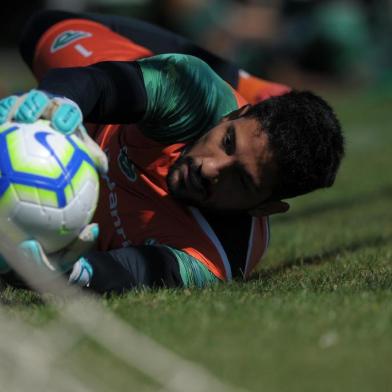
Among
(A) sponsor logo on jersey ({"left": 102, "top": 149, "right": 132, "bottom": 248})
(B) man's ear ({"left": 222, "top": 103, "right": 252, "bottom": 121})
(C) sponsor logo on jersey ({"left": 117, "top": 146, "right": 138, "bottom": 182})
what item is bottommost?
(A) sponsor logo on jersey ({"left": 102, "top": 149, "right": 132, "bottom": 248})

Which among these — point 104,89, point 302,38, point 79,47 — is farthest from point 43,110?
point 302,38

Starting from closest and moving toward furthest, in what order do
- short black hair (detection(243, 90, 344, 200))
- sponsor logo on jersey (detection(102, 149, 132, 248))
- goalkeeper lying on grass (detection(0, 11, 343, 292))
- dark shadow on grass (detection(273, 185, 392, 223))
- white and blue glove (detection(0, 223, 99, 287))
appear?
white and blue glove (detection(0, 223, 99, 287))
goalkeeper lying on grass (detection(0, 11, 343, 292))
short black hair (detection(243, 90, 344, 200))
sponsor logo on jersey (detection(102, 149, 132, 248))
dark shadow on grass (detection(273, 185, 392, 223))

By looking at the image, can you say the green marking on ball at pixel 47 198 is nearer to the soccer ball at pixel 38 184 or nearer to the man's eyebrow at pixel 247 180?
the soccer ball at pixel 38 184

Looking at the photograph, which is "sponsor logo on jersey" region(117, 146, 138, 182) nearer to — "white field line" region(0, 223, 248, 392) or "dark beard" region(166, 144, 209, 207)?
"dark beard" region(166, 144, 209, 207)

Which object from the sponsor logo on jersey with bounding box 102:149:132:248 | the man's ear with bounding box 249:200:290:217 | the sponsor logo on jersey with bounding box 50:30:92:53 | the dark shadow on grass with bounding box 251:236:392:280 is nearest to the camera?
the man's ear with bounding box 249:200:290:217

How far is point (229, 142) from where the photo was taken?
14.6 ft

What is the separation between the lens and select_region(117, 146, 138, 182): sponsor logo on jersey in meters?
5.04

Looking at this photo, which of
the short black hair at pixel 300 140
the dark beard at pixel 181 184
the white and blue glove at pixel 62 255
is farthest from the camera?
the dark beard at pixel 181 184

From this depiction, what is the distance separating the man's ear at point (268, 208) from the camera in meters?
4.69

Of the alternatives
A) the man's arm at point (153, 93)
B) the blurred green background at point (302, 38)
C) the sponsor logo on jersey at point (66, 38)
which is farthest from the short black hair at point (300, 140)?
the blurred green background at point (302, 38)

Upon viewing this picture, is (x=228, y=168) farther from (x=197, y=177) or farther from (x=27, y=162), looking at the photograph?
(x=27, y=162)

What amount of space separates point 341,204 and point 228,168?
15.2ft

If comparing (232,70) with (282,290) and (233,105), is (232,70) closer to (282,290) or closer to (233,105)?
(233,105)

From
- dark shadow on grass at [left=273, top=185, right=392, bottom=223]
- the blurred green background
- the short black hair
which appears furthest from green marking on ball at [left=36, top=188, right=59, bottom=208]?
the blurred green background
